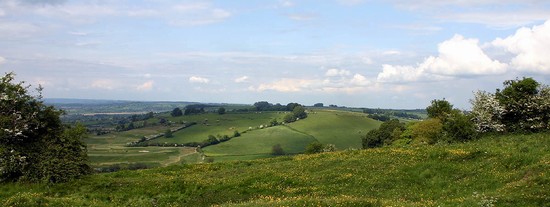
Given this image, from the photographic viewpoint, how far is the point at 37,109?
33094 millimetres

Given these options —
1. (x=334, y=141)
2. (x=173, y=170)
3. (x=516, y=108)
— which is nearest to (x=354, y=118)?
(x=334, y=141)

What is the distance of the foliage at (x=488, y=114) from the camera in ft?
155

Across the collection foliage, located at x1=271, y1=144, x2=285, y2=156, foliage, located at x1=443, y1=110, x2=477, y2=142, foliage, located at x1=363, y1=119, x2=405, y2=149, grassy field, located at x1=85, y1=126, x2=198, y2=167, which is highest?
foliage, located at x1=443, y1=110, x2=477, y2=142

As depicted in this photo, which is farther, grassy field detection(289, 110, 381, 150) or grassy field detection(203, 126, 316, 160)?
grassy field detection(289, 110, 381, 150)

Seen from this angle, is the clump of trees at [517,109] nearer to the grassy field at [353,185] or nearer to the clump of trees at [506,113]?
the clump of trees at [506,113]

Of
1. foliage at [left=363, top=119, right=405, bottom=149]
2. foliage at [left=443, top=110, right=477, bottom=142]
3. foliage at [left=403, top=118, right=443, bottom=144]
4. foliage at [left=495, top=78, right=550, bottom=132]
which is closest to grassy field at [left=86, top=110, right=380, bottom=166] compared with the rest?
foliage at [left=363, top=119, right=405, bottom=149]

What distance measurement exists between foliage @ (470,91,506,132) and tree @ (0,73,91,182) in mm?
41823

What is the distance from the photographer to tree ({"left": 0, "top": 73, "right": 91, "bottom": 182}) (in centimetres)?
3023

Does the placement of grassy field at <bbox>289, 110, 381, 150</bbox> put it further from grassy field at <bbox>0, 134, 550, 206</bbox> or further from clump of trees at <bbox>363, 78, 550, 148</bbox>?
grassy field at <bbox>0, 134, 550, 206</bbox>

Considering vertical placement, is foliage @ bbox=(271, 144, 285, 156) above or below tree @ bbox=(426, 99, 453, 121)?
below

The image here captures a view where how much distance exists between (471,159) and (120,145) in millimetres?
150573

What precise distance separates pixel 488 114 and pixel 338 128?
125271 millimetres

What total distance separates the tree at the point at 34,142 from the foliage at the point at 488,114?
41.8m

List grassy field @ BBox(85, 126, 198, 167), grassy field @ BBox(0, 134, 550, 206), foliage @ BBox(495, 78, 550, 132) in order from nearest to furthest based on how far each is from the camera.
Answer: grassy field @ BBox(0, 134, 550, 206) → foliage @ BBox(495, 78, 550, 132) → grassy field @ BBox(85, 126, 198, 167)
